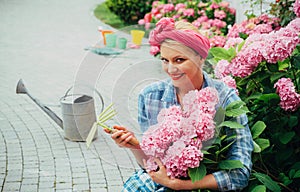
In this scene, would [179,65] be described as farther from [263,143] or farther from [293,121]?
[293,121]

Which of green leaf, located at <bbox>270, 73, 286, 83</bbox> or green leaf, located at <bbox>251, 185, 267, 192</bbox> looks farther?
green leaf, located at <bbox>270, 73, 286, 83</bbox>

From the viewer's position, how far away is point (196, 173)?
6.35ft

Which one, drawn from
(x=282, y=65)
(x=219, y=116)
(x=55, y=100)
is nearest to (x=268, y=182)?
(x=219, y=116)

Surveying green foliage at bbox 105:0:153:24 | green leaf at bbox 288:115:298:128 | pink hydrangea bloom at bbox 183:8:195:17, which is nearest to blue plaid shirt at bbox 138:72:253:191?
green leaf at bbox 288:115:298:128

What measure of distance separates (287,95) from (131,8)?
10.2 meters

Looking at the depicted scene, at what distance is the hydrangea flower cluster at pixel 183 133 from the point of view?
1827 millimetres

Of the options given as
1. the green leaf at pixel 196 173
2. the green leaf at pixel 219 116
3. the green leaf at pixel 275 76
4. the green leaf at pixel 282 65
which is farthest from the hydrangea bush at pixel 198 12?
the green leaf at pixel 196 173

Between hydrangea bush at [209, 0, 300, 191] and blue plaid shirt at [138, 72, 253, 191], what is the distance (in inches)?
9.3

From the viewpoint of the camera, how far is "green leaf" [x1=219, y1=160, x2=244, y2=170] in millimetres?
1985

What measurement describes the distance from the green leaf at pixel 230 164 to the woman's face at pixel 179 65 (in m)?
0.39

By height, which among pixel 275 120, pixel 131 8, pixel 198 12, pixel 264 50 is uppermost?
pixel 264 50

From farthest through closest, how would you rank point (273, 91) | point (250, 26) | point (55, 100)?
point (55, 100), point (250, 26), point (273, 91)

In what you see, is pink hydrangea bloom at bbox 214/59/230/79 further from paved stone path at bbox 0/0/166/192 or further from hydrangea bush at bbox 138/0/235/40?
hydrangea bush at bbox 138/0/235/40

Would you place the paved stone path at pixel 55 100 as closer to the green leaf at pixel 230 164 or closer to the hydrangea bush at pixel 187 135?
the hydrangea bush at pixel 187 135
